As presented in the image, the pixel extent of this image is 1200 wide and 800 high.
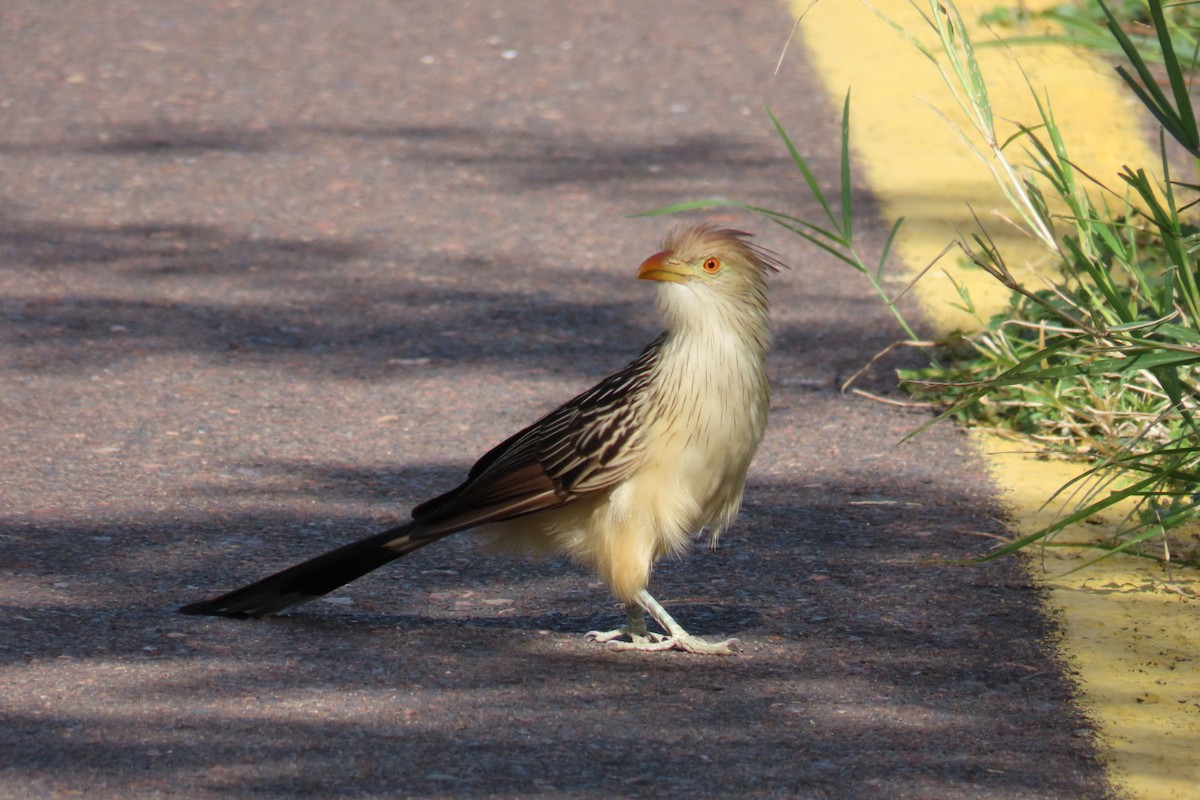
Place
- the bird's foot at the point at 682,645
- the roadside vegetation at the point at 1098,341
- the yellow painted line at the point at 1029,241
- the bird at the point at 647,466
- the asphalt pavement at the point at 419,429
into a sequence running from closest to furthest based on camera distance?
the asphalt pavement at the point at 419,429 → the yellow painted line at the point at 1029,241 → the roadside vegetation at the point at 1098,341 → the bird at the point at 647,466 → the bird's foot at the point at 682,645

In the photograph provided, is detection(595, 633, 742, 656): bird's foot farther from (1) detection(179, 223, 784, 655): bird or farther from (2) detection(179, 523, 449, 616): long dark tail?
(2) detection(179, 523, 449, 616): long dark tail

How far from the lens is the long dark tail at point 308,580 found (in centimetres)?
468

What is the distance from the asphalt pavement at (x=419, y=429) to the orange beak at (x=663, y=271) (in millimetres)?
956

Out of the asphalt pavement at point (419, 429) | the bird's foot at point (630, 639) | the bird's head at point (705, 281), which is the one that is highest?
the bird's head at point (705, 281)

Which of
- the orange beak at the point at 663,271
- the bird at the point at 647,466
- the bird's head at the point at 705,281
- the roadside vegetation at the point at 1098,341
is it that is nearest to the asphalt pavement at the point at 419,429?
the bird at the point at 647,466

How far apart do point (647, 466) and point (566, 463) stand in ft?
0.70

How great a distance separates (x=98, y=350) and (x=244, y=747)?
3.11 meters

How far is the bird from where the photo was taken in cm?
450

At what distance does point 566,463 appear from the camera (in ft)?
15.0

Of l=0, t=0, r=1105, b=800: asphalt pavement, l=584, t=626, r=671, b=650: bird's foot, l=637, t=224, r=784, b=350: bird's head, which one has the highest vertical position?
l=637, t=224, r=784, b=350: bird's head

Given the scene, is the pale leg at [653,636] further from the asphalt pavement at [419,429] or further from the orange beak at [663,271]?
the orange beak at [663,271]

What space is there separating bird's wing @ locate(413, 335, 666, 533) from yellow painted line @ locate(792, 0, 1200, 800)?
125 centimetres

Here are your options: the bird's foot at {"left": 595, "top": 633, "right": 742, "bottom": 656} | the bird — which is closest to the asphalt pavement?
the bird's foot at {"left": 595, "top": 633, "right": 742, "bottom": 656}

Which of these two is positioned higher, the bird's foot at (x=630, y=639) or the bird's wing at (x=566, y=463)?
the bird's wing at (x=566, y=463)
